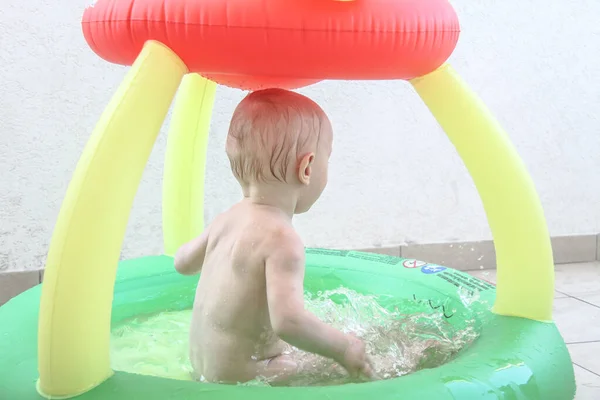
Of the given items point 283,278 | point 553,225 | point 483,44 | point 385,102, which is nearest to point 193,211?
point 283,278

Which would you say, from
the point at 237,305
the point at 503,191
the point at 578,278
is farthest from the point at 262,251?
the point at 578,278

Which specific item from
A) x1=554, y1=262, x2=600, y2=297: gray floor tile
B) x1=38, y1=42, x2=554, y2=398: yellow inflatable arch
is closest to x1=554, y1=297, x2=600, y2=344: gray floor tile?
x1=554, y1=262, x2=600, y2=297: gray floor tile

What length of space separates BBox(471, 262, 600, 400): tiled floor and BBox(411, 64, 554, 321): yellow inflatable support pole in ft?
1.37

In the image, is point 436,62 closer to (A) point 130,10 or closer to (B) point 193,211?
(A) point 130,10

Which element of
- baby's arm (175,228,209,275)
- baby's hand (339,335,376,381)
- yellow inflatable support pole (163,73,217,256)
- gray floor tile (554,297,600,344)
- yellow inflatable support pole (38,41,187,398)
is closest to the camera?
yellow inflatable support pole (38,41,187,398)

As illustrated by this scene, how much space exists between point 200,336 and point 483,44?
2140mm

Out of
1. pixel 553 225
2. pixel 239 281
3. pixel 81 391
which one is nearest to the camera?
pixel 81 391

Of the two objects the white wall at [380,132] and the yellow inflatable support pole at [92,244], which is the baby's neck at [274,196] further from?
the white wall at [380,132]

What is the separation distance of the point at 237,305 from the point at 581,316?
1680 mm

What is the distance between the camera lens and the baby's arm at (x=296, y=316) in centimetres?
130

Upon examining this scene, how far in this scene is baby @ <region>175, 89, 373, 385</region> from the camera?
1.37 meters

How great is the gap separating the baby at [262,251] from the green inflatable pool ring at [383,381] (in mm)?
141

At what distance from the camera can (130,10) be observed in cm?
133

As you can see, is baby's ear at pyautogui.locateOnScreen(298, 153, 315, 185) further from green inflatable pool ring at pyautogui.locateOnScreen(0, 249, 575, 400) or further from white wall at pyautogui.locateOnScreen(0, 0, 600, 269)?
white wall at pyautogui.locateOnScreen(0, 0, 600, 269)
